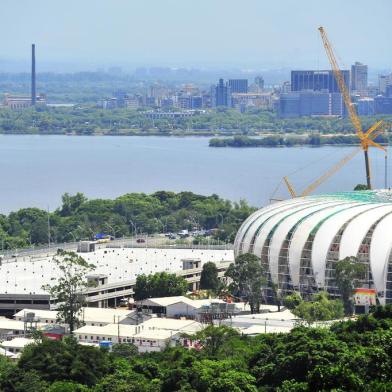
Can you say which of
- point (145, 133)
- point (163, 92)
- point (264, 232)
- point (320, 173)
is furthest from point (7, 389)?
point (163, 92)

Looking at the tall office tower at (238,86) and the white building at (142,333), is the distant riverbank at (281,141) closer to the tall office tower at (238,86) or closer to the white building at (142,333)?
the tall office tower at (238,86)

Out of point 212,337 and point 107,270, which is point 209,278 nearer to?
point 107,270

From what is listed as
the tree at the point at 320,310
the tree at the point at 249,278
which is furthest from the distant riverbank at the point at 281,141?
the tree at the point at 320,310

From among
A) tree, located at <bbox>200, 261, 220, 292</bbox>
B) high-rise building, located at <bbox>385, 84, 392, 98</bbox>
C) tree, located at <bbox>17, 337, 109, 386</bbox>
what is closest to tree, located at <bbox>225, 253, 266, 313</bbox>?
tree, located at <bbox>200, 261, 220, 292</bbox>

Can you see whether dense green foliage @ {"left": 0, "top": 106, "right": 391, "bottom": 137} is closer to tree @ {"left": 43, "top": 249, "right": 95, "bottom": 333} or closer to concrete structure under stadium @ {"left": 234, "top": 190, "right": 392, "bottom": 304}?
concrete structure under stadium @ {"left": 234, "top": 190, "right": 392, "bottom": 304}

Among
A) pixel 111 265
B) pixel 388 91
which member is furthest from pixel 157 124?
pixel 111 265
